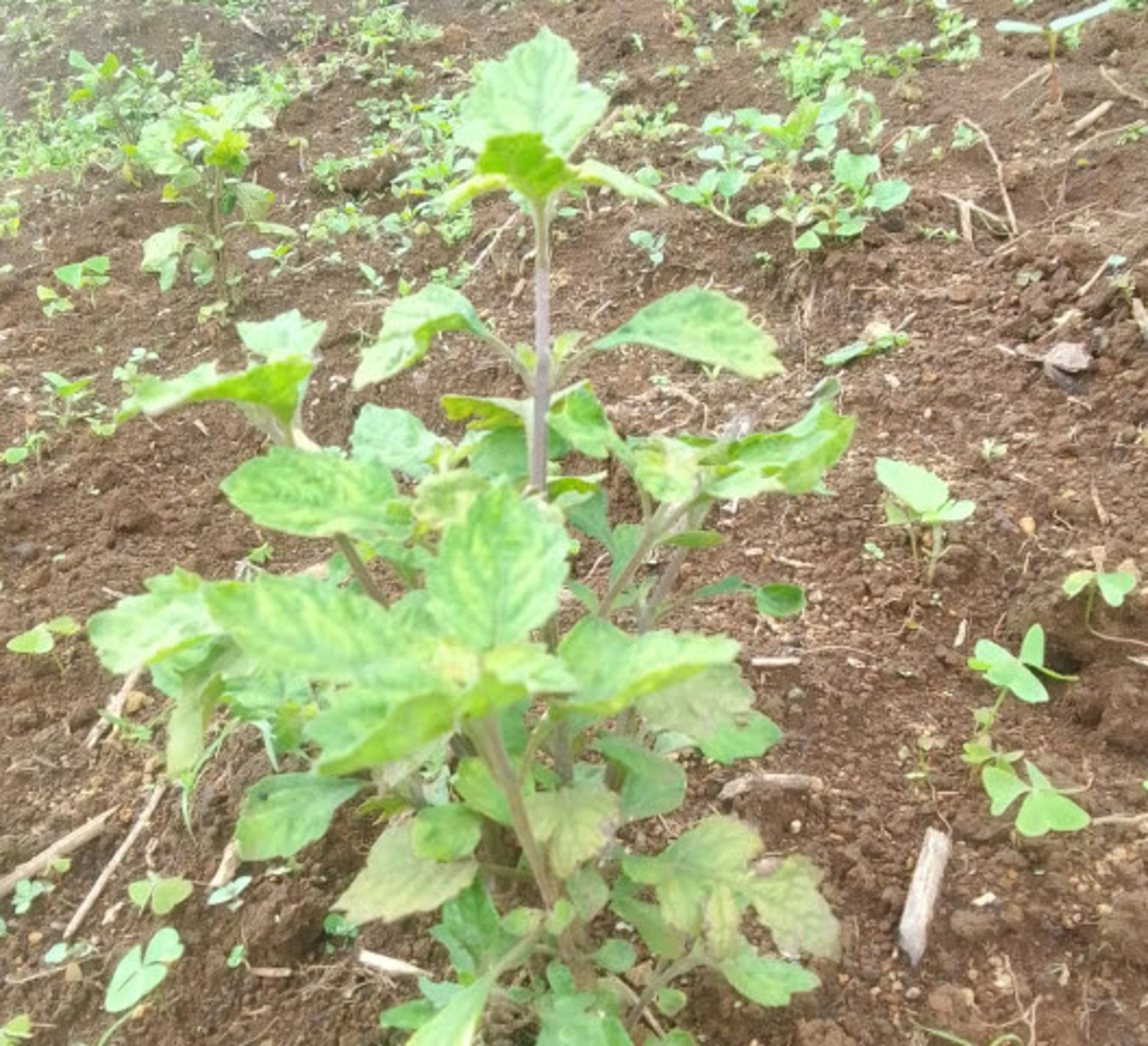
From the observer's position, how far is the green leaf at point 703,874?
1.16 meters

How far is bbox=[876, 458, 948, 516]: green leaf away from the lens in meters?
2.01

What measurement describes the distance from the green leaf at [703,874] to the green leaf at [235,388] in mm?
625

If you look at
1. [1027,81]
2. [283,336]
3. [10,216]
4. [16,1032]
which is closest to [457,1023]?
[283,336]

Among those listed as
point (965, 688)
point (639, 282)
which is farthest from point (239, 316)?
point (965, 688)

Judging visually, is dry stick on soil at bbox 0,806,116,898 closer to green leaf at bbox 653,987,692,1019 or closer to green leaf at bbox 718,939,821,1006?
green leaf at bbox 653,987,692,1019

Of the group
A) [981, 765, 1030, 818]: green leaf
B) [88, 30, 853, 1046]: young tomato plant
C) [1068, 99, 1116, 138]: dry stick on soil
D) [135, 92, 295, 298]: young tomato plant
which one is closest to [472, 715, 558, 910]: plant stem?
[88, 30, 853, 1046]: young tomato plant

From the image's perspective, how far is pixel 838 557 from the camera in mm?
2154

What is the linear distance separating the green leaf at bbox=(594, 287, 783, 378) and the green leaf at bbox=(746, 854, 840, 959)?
564 millimetres

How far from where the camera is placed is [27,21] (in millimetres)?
7387

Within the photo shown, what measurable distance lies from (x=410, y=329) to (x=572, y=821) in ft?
1.74

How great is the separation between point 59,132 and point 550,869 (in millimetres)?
5958

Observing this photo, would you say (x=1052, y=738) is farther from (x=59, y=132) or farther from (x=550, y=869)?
(x=59, y=132)

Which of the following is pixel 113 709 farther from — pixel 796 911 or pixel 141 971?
pixel 796 911

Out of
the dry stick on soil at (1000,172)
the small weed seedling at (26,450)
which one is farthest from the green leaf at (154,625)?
the dry stick on soil at (1000,172)
